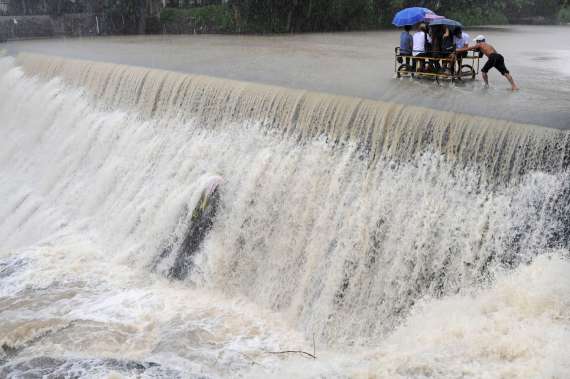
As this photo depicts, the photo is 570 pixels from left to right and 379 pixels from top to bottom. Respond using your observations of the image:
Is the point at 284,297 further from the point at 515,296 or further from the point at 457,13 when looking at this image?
the point at 457,13

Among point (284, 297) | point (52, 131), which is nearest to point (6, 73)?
point (52, 131)

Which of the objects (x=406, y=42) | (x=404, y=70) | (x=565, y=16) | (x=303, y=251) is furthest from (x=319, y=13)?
(x=303, y=251)

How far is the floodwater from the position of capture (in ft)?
28.5

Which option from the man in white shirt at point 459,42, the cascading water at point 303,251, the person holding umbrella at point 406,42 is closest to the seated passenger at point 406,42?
the person holding umbrella at point 406,42

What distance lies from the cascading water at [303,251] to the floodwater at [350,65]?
124cm

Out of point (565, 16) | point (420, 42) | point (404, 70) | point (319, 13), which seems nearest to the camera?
point (420, 42)

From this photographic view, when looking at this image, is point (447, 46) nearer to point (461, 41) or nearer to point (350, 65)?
point (461, 41)

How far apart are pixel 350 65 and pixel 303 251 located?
6.92 metres

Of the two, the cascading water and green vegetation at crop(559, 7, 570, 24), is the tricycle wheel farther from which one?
green vegetation at crop(559, 7, 570, 24)

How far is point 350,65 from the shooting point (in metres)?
13.4

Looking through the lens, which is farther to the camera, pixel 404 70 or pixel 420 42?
pixel 404 70

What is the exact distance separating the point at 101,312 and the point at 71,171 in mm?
4807

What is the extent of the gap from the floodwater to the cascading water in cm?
124

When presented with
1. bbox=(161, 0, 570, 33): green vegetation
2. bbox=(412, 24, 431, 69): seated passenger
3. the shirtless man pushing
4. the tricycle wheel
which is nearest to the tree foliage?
bbox=(161, 0, 570, 33): green vegetation
